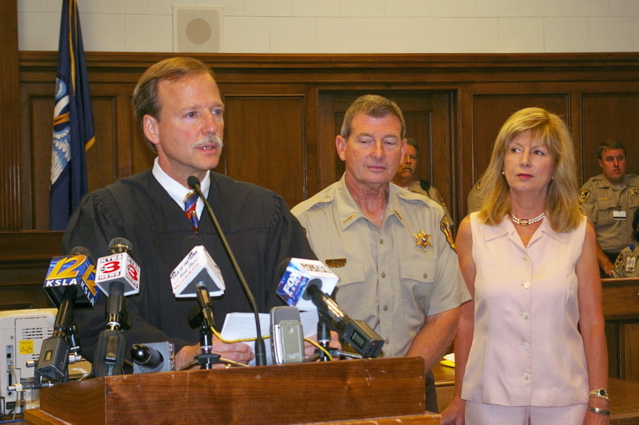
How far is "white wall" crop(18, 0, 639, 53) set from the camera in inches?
277

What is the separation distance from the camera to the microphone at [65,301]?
5.56 ft

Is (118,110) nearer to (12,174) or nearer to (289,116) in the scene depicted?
(12,174)

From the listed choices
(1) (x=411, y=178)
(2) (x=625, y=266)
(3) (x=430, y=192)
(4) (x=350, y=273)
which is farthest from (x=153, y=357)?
(3) (x=430, y=192)

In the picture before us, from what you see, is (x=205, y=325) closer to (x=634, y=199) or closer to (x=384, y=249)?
(x=384, y=249)

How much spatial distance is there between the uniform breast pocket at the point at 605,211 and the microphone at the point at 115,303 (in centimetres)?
657

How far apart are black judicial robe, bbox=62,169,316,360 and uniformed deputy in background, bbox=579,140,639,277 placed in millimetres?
5756

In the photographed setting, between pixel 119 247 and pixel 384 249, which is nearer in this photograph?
pixel 119 247

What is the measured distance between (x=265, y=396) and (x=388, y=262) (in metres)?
1.46

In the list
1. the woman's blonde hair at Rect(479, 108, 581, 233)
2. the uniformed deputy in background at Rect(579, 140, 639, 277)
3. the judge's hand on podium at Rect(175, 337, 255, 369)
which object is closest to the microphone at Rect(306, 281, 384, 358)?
the judge's hand on podium at Rect(175, 337, 255, 369)

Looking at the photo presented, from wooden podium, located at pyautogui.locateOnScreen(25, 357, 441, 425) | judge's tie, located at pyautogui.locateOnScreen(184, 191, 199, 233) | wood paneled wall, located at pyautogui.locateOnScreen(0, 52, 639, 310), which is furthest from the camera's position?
wood paneled wall, located at pyautogui.locateOnScreen(0, 52, 639, 310)

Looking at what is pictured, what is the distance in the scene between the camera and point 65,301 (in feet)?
5.89

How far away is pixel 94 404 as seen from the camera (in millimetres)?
1431

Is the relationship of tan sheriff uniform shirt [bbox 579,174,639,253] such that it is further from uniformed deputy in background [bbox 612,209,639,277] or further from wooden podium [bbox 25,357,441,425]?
wooden podium [bbox 25,357,441,425]

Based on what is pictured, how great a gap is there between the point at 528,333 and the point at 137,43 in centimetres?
523
